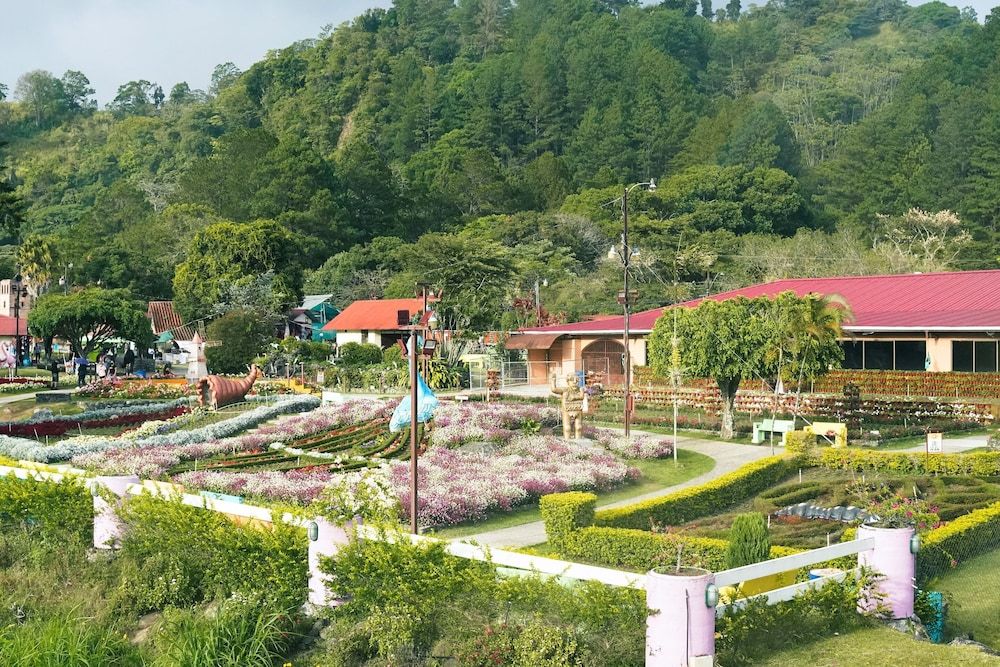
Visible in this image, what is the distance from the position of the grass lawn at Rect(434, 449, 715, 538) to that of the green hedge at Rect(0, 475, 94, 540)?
16.4ft

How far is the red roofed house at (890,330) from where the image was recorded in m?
33.6

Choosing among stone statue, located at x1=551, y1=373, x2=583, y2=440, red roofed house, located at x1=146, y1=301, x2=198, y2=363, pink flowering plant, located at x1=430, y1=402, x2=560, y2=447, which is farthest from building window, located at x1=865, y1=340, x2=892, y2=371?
red roofed house, located at x1=146, y1=301, x2=198, y2=363

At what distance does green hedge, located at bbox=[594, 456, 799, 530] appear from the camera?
56.0 feet

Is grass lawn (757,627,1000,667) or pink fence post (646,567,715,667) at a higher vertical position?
pink fence post (646,567,715,667)

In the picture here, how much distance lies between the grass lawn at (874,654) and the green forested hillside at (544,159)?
1069 inches

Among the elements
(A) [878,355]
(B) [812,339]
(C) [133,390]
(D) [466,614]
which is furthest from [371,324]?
(D) [466,614]

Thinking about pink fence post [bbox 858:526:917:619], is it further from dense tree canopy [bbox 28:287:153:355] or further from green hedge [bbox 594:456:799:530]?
dense tree canopy [bbox 28:287:153:355]

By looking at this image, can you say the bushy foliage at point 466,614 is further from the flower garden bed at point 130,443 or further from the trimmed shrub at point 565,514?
the flower garden bed at point 130,443

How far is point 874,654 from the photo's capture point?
9.19 metres

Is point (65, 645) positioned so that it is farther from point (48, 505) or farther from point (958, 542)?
point (958, 542)

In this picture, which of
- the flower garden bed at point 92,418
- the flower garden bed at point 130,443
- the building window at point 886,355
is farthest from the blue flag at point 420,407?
the building window at point 886,355

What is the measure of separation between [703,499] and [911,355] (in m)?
18.8

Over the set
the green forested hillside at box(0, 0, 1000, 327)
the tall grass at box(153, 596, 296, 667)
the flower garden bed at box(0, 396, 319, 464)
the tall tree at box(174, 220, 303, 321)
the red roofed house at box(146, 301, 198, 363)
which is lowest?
the tall grass at box(153, 596, 296, 667)

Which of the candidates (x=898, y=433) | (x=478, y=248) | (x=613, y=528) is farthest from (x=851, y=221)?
(x=613, y=528)
